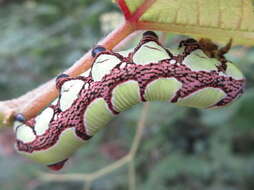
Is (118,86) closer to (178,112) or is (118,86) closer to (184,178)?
(178,112)

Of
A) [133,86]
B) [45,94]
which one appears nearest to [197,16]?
[133,86]

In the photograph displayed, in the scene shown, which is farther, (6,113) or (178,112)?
(178,112)

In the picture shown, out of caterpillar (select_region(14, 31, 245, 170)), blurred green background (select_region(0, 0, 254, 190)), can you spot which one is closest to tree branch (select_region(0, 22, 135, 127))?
caterpillar (select_region(14, 31, 245, 170))

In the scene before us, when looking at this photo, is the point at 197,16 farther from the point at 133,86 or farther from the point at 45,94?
the point at 45,94

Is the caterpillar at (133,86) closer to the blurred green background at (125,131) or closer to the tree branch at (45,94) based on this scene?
the tree branch at (45,94)

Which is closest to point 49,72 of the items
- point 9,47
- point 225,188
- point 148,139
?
point 9,47

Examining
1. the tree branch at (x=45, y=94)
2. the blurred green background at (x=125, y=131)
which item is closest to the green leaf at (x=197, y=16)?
the tree branch at (x=45, y=94)

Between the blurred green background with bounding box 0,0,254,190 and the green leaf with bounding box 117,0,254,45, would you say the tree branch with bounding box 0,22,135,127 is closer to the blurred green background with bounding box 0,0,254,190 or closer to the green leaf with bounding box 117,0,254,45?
the green leaf with bounding box 117,0,254,45
